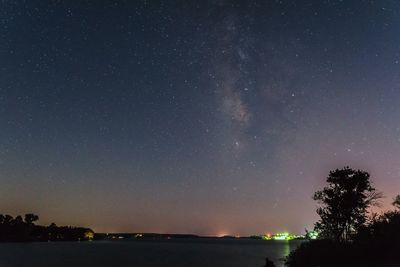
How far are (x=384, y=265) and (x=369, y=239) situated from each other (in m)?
10.6

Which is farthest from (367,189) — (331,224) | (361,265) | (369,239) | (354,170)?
(361,265)

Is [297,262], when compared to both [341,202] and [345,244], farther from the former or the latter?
[341,202]

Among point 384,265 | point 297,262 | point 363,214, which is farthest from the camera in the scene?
point 363,214

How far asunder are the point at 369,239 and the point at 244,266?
47.7 m

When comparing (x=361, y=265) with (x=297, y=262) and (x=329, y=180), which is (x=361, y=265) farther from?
(x=329, y=180)

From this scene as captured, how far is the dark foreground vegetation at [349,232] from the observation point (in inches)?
1746

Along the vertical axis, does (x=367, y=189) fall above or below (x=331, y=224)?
above

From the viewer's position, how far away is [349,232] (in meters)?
56.1

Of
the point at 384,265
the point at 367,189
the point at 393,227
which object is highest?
the point at 367,189

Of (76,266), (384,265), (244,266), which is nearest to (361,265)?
(384,265)

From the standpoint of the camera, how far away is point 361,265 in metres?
39.2

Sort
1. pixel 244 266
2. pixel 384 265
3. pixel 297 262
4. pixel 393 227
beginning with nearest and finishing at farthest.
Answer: pixel 384 265
pixel 393 227
pixel 297 262
pixel 244 266

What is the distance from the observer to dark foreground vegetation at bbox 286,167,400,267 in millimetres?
44344

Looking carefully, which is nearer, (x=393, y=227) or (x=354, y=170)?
(x=393, y=227)
